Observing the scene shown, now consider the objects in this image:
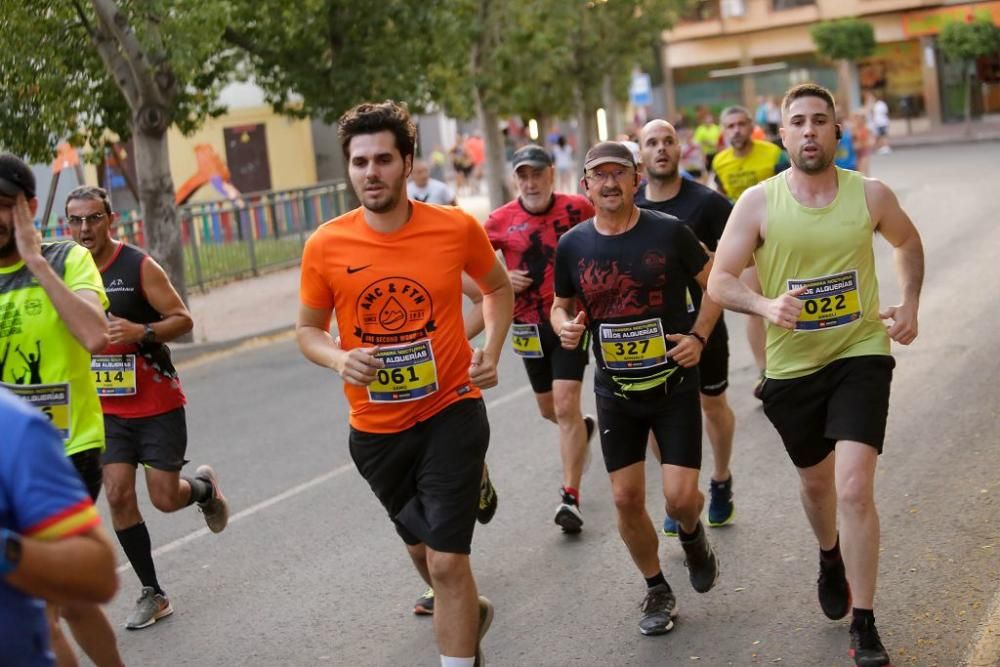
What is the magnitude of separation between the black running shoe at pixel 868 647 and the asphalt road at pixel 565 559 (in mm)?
169

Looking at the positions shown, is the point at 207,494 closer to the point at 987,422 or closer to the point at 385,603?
the point at 385,603

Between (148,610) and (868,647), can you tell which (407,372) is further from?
(148,610)

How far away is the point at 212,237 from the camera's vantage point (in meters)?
23.2

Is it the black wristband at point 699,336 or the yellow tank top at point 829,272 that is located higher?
the yellow tank top at point 829,272

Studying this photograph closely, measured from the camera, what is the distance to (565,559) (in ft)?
24.2

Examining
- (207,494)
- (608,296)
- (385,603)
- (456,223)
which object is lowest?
(385,603)

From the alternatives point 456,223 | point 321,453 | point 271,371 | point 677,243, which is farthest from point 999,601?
point 271,371

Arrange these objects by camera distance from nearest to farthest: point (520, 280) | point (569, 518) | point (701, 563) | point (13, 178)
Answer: point (13, 178)
point (701, 563)
point (569, 518)
point (520, 280)

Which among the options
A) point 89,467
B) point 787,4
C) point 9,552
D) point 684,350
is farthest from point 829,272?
point 787,4

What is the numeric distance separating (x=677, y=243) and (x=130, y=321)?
2433 mm

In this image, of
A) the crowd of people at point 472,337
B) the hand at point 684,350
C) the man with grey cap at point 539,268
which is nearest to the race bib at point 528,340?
the man with grey cap at point 539,268

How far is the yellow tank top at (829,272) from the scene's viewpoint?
563cm

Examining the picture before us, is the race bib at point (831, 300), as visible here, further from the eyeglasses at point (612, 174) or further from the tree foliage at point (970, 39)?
the tree foliage at point (970, 39)

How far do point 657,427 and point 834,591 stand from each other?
96 cm
